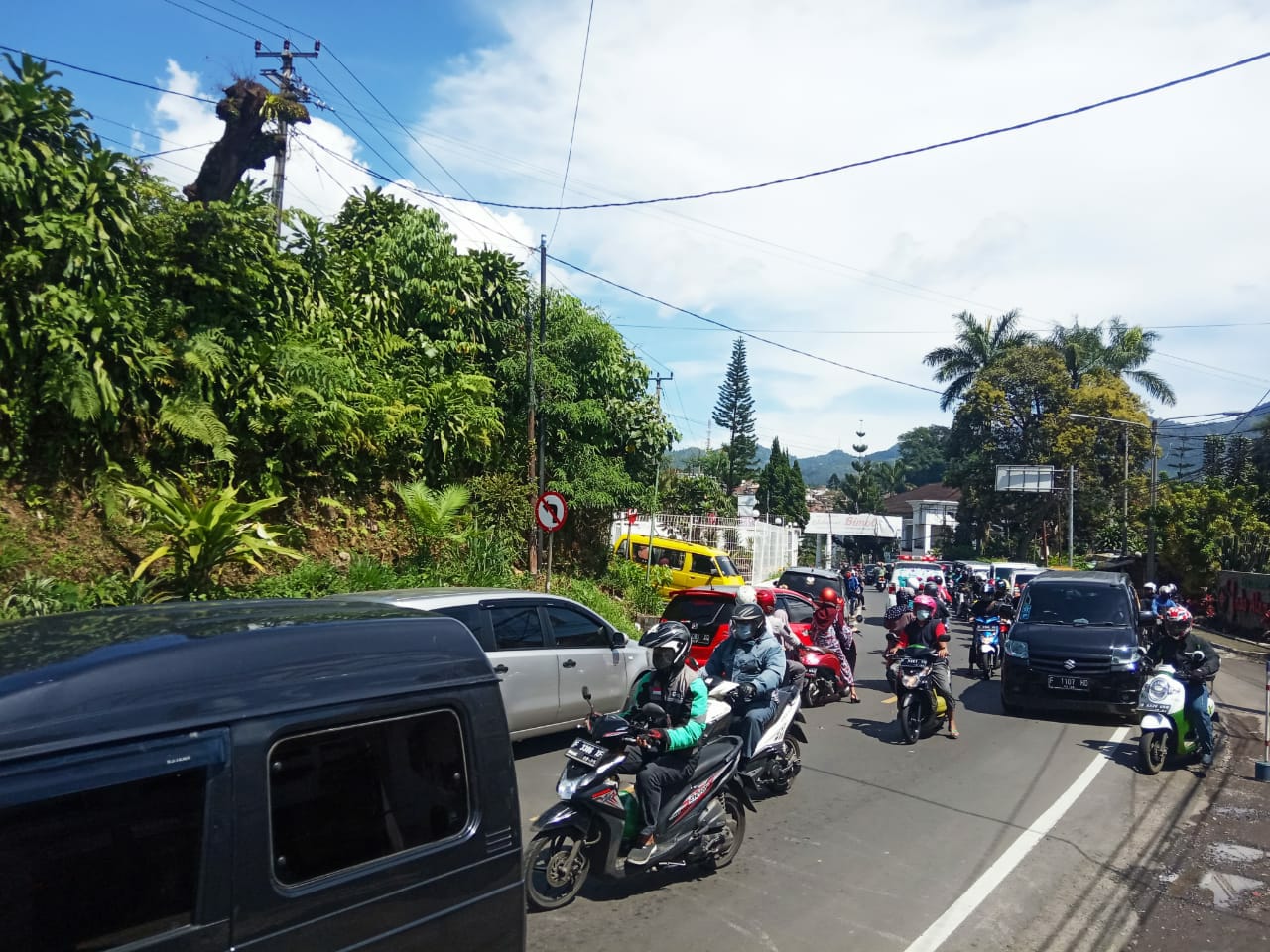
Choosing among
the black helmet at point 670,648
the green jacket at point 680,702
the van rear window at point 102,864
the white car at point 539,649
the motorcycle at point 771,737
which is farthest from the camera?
the white car at point 539,649

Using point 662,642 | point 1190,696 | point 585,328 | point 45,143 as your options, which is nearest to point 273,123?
point 585,328

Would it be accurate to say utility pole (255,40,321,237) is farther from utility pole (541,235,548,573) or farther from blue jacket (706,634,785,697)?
blue jacket (706,634,785,697)

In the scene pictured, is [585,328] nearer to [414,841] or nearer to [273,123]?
[273,123]

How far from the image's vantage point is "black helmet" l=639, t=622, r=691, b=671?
19.4 feet

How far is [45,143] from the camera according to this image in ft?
34.4

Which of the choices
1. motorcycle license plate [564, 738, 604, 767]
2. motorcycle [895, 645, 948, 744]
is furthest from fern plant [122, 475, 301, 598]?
motorcycle [895, 645, 948, 744]

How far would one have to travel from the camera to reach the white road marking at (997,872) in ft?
17.4

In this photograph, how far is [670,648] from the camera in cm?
591

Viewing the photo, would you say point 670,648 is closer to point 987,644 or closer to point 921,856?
point 921,856

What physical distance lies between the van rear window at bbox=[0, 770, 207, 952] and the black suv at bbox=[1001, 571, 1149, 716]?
11.2m

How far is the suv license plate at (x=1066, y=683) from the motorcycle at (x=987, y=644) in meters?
4.21

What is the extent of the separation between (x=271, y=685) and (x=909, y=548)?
83564 mm

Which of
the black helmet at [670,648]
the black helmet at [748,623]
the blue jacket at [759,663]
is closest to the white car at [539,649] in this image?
the blue jacket at [759,663]

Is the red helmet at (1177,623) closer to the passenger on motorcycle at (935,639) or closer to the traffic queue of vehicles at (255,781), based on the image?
the passenger on motorcycle at (935,639)
